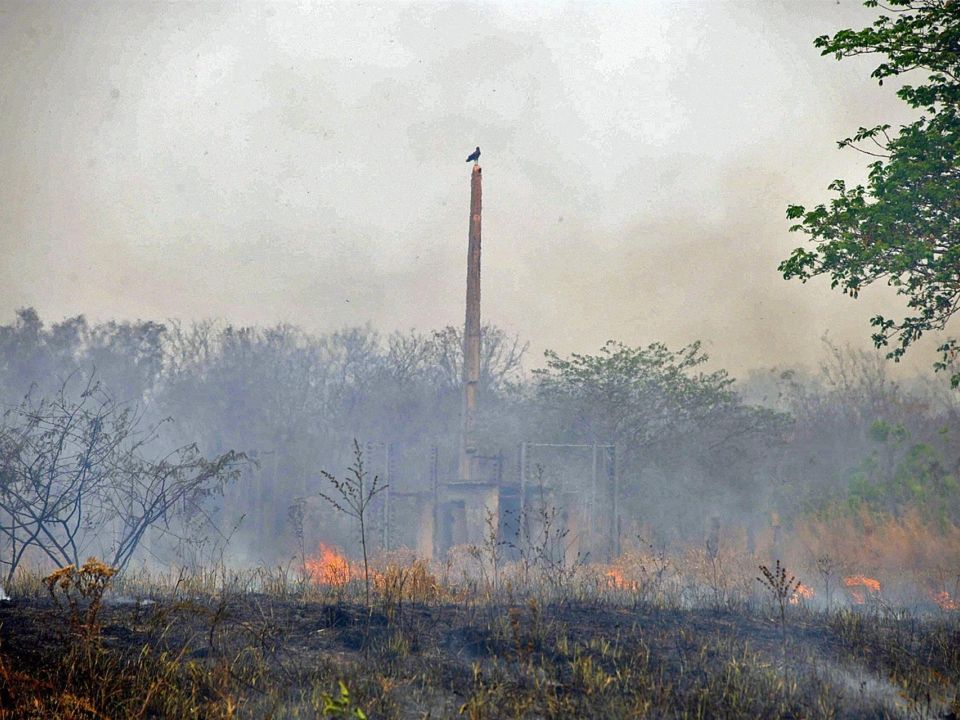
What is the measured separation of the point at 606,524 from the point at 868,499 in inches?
306

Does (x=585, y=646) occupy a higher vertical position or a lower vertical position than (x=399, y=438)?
lower

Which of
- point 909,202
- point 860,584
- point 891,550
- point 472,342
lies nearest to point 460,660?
point 909,202

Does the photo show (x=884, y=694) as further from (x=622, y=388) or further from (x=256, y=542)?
(x=256, y=542)

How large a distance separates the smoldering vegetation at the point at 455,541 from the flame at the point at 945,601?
0.38 m

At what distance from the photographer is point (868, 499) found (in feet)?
92.3

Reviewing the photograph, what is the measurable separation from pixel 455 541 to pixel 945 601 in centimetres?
1606

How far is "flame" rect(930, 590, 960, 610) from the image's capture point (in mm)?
14341

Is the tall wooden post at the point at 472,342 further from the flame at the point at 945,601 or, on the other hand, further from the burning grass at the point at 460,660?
the burning grass at the point at 460,660

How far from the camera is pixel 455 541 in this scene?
2969 cm

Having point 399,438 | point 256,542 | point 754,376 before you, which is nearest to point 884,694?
point 256,542

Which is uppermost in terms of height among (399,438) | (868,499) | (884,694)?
(399,438)

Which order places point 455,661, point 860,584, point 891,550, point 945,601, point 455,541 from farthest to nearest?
point 455,541 → point 891,550 → point 860,584 → point 945,601 → point 455,661

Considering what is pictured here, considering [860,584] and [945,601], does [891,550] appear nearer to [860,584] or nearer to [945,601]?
[860,584]

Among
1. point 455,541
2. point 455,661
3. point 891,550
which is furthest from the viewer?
point 455,541
